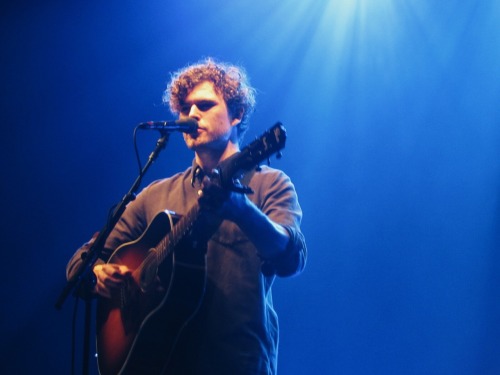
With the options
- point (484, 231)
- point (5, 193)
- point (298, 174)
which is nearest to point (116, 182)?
A: point (5, 193)

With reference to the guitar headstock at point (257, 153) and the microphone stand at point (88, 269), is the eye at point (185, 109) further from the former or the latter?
the guitar headstock at point (257, 153)

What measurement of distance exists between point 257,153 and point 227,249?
537 mm

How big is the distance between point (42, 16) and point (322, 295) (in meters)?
3.07

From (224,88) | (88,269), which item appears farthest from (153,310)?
(224,88)

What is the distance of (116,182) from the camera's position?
3.77 m

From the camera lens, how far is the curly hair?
2707 millimetres

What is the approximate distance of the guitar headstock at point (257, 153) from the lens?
5.74 feet

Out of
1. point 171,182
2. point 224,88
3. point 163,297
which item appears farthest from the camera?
point 224,88

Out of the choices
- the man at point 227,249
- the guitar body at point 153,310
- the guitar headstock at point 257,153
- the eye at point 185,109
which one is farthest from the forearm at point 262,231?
the eye at point 185,109

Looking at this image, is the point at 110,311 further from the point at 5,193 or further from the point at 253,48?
the point at 253,48

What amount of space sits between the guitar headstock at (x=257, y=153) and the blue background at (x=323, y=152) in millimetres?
2083

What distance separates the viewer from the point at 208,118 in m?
2.46

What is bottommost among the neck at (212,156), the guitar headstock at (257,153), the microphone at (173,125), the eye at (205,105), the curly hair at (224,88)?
the guitar headstock at (257,153)

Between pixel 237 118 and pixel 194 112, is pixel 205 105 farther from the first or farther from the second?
pixel 237 118
